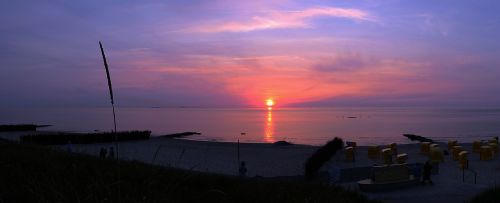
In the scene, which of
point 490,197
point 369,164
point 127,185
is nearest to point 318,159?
point 490,197

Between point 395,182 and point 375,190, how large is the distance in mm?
1190

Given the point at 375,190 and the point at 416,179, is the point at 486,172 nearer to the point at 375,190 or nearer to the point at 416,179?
the point at 416,179

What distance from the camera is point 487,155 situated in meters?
30.0

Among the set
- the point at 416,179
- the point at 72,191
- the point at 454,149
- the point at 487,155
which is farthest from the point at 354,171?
the point at 72,191

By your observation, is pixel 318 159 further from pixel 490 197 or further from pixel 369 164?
pixel 369 164

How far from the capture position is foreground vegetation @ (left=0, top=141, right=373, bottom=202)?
444 centimetres

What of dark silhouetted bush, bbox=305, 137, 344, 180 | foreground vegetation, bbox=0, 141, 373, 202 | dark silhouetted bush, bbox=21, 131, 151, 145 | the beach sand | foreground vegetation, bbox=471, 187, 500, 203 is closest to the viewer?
foreground vegetation, bbox=0, 141, 373, 202

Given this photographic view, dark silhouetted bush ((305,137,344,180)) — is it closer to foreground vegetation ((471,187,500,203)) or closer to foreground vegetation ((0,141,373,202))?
foreground vegetation ((471,187,500,203))

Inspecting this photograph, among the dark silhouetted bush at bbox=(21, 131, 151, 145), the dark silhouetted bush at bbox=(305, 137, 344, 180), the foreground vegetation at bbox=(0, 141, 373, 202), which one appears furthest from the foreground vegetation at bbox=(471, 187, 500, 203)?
the dark silhouetted bush at bbox=(21, 131, 151, 145)

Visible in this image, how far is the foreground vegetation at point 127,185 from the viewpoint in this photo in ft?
14.6

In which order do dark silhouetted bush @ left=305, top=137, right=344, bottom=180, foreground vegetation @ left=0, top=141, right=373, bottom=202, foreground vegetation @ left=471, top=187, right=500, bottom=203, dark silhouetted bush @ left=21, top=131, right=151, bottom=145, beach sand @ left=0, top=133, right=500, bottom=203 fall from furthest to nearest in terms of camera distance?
dark silhouetted bush @ left=21, top=131, right=151, bottom=145 → beach sand @ left=0, top=133, right=500, bottom=203 → dark silhouetted bush @ left=305, top=137, right=344, bottom=180 → foreground vegetation @ left=471, top=187, right=500, bottom=203 → foreground vegetation @ left=0, top=141, right=373, bottom=202

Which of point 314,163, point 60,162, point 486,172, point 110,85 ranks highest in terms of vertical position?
point 110,85

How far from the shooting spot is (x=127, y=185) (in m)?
5.20

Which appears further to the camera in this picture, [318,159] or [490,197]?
[318,159]
